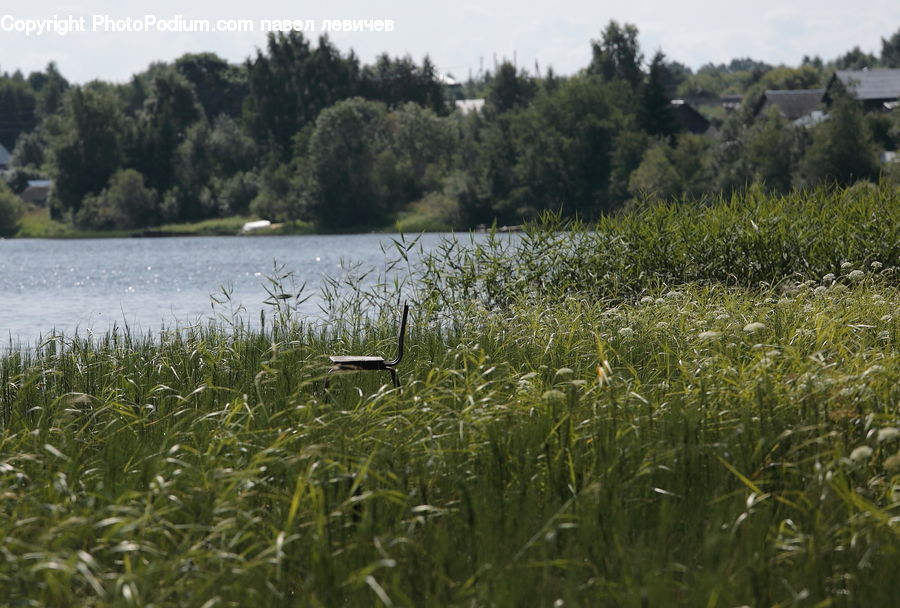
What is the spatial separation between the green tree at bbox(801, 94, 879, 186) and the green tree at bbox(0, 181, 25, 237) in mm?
54234

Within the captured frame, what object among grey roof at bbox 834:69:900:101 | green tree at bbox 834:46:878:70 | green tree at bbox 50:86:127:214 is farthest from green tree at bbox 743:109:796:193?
green tree at bbox 834:46:878:70

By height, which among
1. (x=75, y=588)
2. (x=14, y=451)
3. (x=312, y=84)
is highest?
(x=312, y=84)

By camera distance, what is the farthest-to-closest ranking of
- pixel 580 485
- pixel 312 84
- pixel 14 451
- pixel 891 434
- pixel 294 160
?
pixel 312 84
pixel 294 160
pixel 14 451
pixel 580 485
pixel 891 434

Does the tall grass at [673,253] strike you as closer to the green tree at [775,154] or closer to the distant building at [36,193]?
the green tree at [775,154]

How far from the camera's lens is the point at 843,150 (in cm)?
5325

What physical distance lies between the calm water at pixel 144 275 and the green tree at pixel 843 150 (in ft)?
70.2

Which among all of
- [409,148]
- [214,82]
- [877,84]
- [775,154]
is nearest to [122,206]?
[409,148]

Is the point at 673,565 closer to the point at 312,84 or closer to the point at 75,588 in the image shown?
the point at 75,588

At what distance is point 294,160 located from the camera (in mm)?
74438

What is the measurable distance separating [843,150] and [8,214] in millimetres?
56209

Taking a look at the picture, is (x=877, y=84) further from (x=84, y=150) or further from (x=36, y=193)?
(x=36, y=193)

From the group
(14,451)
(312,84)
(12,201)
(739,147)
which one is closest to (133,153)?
(12,201)

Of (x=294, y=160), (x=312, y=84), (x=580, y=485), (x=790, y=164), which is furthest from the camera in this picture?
(x=312, y=84)

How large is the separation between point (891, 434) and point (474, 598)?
6.17 ft
